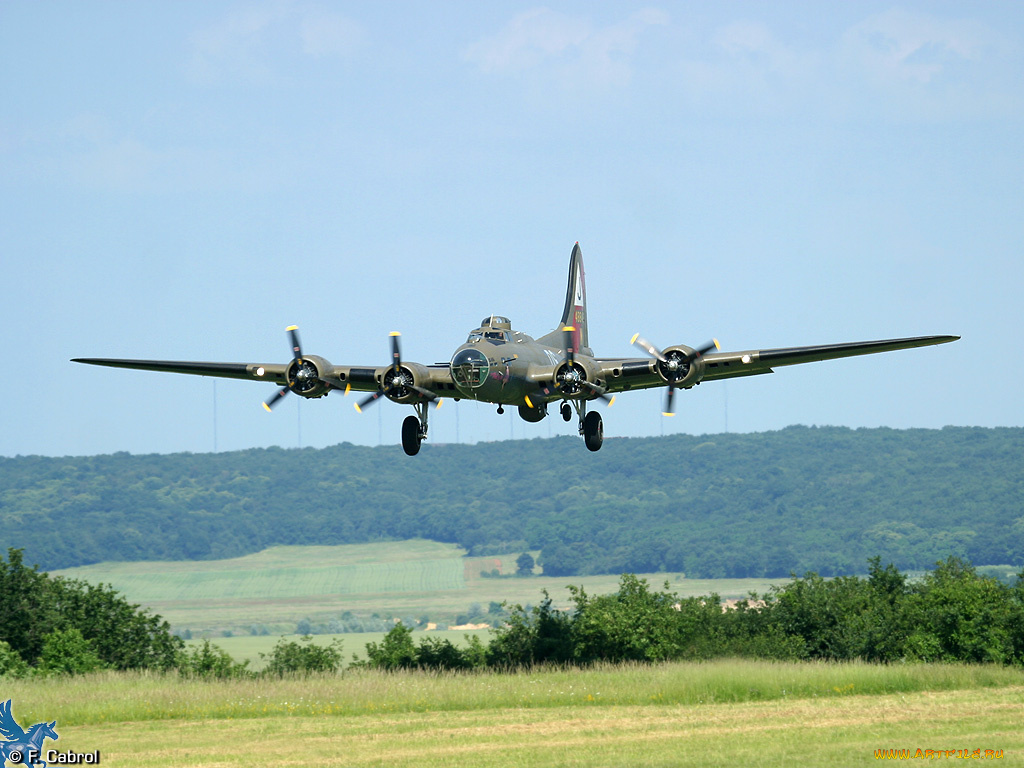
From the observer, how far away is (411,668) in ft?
284

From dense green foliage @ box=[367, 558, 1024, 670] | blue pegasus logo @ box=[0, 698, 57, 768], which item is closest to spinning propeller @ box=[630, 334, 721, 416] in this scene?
blue pegasus logo @ box=[0, 698, 57, 768]

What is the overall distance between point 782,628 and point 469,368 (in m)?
53.9

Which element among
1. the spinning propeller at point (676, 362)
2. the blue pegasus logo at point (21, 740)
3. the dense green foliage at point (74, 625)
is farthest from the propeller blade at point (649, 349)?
the dense green foliage at point (74, 625)

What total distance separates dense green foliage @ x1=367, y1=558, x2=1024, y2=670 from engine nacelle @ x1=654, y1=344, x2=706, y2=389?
4129cm

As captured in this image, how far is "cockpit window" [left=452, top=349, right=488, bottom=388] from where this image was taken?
129ft

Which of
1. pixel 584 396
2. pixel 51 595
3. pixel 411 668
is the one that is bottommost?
pixel 411 668

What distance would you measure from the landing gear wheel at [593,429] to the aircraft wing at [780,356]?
4.28m

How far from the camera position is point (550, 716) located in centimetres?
6581

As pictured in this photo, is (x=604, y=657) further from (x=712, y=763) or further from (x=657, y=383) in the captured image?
(x=657, y=383)

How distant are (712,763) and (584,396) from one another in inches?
679

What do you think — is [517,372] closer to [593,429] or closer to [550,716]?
[593,429]

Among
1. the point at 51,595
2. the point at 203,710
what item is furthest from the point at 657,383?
the point at 51,595

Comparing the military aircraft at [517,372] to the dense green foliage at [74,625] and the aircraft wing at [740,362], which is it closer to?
the aircraft wing at [740,362]

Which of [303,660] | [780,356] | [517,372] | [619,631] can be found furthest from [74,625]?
[780,356]
